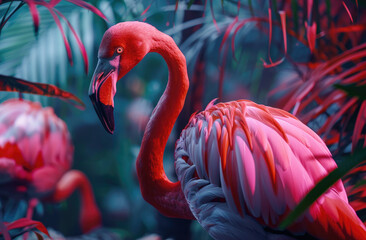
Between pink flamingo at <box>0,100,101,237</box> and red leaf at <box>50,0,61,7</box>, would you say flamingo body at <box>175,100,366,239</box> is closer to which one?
pink flamingo at <box>0,100,101,237</box>

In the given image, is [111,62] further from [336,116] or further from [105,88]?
[336,116]

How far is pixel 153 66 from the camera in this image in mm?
982

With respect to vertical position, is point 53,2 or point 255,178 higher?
point 53,2

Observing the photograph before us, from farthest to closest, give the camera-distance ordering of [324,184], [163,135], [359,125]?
[359,125] < [163,135] < [324,184]

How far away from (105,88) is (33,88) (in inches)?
12.0

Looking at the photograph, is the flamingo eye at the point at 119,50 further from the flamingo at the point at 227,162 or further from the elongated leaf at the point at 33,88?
the elongated leaf at the point at 33,88

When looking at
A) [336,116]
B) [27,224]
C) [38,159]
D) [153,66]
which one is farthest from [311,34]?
[27,224]

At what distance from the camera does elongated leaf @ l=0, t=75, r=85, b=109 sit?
95 cm

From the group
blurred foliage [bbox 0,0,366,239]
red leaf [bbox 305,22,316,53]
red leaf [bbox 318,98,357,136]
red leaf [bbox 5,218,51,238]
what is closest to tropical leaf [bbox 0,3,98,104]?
Answer: blurred foliage [bbox 0,0,366,239]

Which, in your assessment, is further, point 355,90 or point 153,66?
point 153,66

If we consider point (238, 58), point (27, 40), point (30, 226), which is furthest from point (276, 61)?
point (30, 226)

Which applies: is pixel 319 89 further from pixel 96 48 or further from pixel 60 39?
pixel 60 39

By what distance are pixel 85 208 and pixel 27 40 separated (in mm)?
596

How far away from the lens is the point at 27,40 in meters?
0.96
